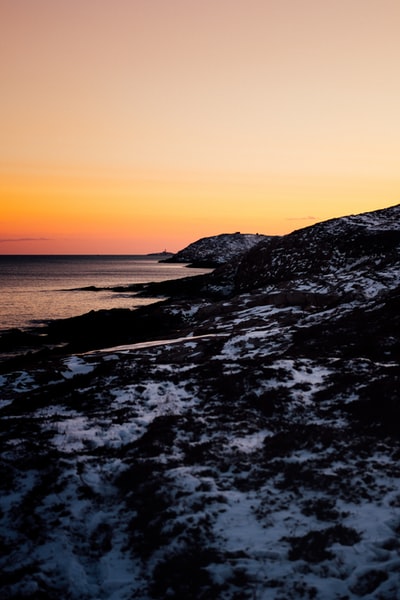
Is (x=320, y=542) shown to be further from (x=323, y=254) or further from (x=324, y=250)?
(x=324, y=250)

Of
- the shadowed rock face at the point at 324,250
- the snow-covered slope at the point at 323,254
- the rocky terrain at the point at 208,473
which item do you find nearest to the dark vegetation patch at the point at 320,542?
the rocky terrain at the point at 208,473

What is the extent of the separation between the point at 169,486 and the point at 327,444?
3939mm

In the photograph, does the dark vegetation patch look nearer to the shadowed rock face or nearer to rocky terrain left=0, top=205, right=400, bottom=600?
rocky terrain left=0, top=205, right=400, bottom=600

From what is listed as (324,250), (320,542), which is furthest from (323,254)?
(320,542)

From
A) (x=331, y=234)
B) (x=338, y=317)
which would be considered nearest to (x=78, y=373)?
(x=338, y=317)

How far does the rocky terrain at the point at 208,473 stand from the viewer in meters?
6.73

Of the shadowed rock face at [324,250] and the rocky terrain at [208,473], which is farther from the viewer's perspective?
the shadowed rock face at [324,250]

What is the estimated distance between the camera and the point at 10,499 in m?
8.43

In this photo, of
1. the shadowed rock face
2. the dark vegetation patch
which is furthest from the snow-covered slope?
the dark vegetation patch

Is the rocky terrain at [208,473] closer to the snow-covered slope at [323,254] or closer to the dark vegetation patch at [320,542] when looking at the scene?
the dark vegetation patch at [320,542]

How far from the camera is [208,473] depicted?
9352 millimetres

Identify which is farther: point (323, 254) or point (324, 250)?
point (324, 250)

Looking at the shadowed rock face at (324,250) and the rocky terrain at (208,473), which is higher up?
the shadowed rock face at (324,250)

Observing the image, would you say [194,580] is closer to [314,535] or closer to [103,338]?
[314,535]
